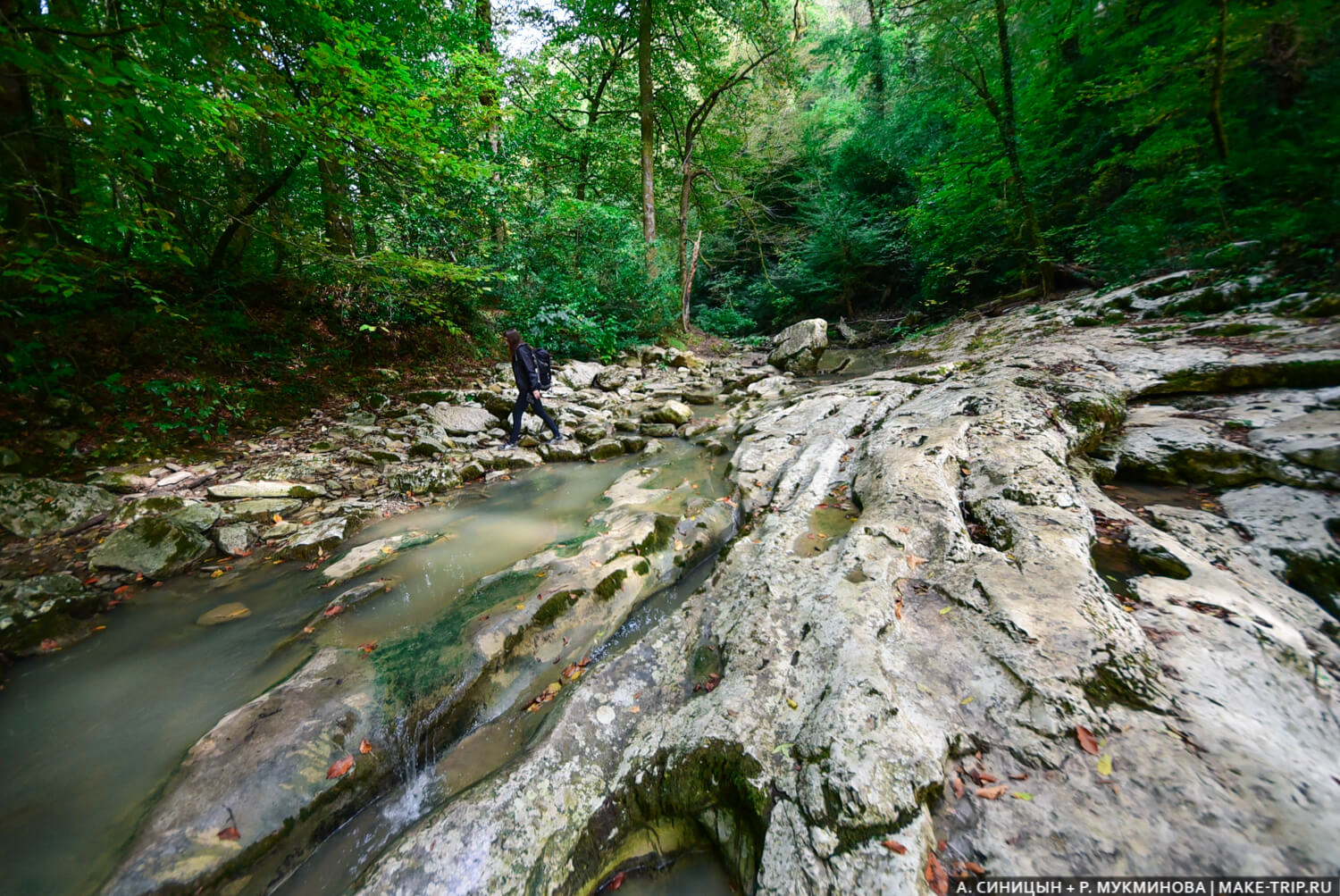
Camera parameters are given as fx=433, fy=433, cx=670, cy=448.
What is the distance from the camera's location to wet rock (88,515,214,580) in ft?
11.1

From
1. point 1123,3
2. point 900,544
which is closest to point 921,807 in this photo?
point 900,544

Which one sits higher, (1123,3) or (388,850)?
(1123,3)

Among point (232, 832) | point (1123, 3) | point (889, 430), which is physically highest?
point (1123, 3)

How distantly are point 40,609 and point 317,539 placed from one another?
1452mm

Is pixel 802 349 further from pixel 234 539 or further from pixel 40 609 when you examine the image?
pixel 40 609

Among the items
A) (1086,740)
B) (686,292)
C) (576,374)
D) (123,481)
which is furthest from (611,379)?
(1086,740)

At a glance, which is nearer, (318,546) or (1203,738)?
(1203,738)

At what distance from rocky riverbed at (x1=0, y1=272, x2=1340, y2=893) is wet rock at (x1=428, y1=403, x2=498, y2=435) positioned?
2.27m

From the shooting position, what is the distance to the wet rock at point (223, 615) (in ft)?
9.81

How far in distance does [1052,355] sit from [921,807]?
5.83 meters

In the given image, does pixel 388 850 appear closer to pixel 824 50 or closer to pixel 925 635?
pixel 925 635

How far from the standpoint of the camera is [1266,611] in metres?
1.83

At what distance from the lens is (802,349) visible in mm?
11250

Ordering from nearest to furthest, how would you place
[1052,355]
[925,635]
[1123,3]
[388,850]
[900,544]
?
1. [388,850]
2. [925,635]
3. [900,544]
4. [1052,355]
5. [1123,3]
